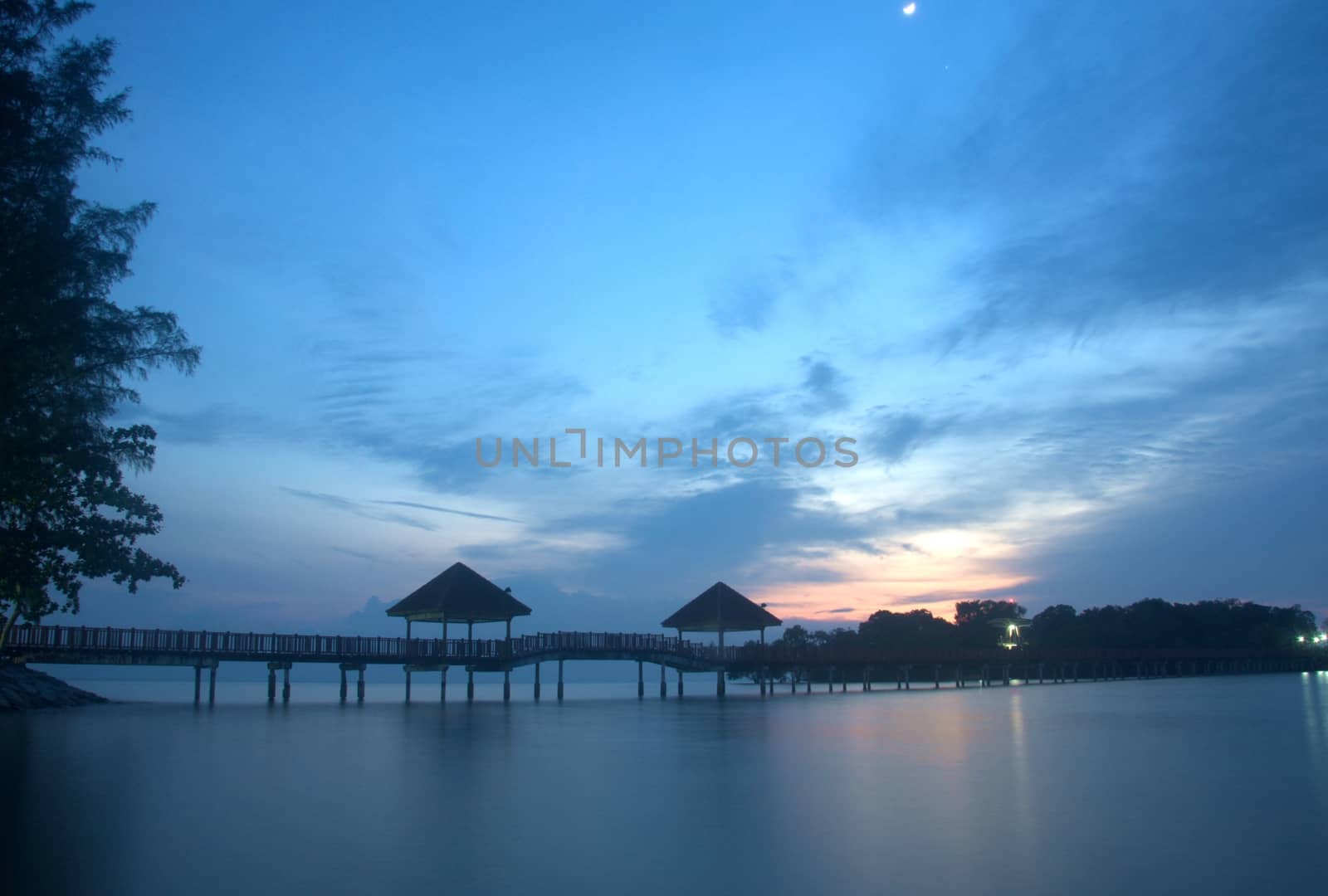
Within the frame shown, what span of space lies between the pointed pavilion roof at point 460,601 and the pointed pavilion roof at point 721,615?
9.81 m

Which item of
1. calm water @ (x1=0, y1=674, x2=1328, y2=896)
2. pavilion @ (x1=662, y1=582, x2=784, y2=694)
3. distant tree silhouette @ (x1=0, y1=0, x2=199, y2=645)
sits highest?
distant tree silhouette @ (x1=0, y1=0, x2=199, y2=645)

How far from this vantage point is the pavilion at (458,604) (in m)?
37.0

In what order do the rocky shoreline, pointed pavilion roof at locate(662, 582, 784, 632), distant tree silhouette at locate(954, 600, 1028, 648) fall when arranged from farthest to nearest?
1. distant tree silhouette at locate(954, 600, 1028, 648)
2. pointed pavilion roof at locate(662, 582, 784, 632)
3. the rocky shoreline

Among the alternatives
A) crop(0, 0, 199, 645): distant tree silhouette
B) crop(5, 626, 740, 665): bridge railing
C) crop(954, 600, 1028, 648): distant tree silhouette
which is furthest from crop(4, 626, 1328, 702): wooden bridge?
crop(954, 600, 1028, 648): distant tree silhouette

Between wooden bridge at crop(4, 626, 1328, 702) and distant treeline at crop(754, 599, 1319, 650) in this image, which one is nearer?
wooden bridge at crop(4, 626, 1328, 702)

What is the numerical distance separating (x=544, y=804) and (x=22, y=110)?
1360 centimetres

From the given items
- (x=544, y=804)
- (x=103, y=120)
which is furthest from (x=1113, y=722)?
(x=103, y=120)

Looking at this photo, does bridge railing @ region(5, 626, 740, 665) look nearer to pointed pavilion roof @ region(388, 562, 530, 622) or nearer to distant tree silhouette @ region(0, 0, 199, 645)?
pointed pavilion roof @ region(388, 562, 530, 622)

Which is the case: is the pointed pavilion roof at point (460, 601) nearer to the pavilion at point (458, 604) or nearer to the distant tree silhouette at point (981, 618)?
the pavilion at point (458, 604)

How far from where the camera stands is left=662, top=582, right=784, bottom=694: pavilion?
44812mm

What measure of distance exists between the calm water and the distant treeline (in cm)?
7031

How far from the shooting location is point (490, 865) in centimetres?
923

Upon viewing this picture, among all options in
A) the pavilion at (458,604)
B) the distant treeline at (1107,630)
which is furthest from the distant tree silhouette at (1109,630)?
the pavilion at (458,604)

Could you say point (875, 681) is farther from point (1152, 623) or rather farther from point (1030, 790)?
point (1030, 790)
